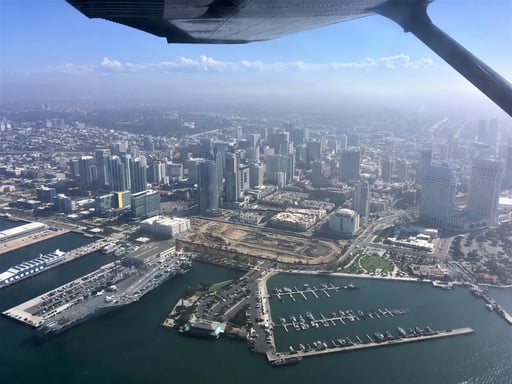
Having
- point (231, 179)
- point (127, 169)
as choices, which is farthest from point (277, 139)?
point (127, 169)

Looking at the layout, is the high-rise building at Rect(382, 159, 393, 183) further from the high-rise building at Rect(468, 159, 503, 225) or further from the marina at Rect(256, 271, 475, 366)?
the marina at Rect(256, 271, 475, 366)

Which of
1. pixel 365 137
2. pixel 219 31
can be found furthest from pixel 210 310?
pixel 365 137

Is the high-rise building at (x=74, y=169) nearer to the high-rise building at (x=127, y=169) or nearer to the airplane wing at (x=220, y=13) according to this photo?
the high-rise building at (x=127, y=169)

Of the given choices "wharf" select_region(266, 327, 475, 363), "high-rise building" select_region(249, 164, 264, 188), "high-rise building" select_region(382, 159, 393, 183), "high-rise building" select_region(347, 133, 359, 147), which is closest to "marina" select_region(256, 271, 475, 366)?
"wharf" select_region(266, 327, 475, 363)

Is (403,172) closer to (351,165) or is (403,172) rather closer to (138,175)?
(351,165)

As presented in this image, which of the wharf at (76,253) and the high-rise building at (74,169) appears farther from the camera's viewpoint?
the high-rise building at (74,169)

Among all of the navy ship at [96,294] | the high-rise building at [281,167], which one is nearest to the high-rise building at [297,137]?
the high-rise building at [281,167]

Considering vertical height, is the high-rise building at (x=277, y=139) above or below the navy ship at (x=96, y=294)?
above
